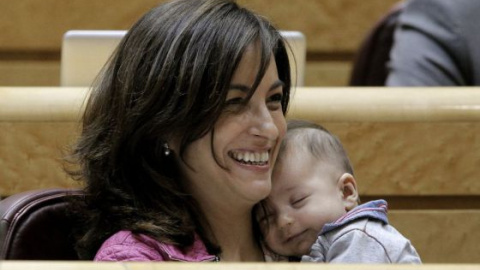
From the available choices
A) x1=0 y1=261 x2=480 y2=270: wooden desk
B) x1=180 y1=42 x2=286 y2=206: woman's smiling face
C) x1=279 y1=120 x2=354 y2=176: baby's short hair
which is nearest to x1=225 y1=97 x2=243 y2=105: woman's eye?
x1=180 y1=42 x2=286 y2=206: woman's smiling face

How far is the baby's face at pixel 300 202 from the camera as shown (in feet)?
3.66

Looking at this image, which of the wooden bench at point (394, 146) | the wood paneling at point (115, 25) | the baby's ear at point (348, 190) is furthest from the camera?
the wood paneling at point (115, 25)

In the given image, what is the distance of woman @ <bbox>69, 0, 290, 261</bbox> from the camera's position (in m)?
1.05

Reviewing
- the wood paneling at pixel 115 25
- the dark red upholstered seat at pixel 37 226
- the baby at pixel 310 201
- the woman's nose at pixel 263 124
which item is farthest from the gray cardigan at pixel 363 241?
the wood paneling at pixel 115 25

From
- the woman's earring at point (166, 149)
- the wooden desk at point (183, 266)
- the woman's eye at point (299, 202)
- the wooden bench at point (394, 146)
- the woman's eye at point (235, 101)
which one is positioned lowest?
the wooden bench at point (394, 146)

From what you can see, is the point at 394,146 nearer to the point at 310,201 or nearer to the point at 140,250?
the point at 310,201

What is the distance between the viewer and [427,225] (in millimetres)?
1426

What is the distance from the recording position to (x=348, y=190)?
1.14 metres

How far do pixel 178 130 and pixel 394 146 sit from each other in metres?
0.40

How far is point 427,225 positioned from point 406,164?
0.30 feet

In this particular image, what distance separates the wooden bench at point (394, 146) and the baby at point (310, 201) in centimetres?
18

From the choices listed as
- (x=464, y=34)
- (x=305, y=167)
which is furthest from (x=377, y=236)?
(x=464, y=34)

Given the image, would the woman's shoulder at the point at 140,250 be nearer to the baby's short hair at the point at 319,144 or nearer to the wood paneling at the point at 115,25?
the baby's short hair at the point at 319,144

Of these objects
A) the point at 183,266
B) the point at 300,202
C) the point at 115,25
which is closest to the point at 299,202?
the point at 300,202
